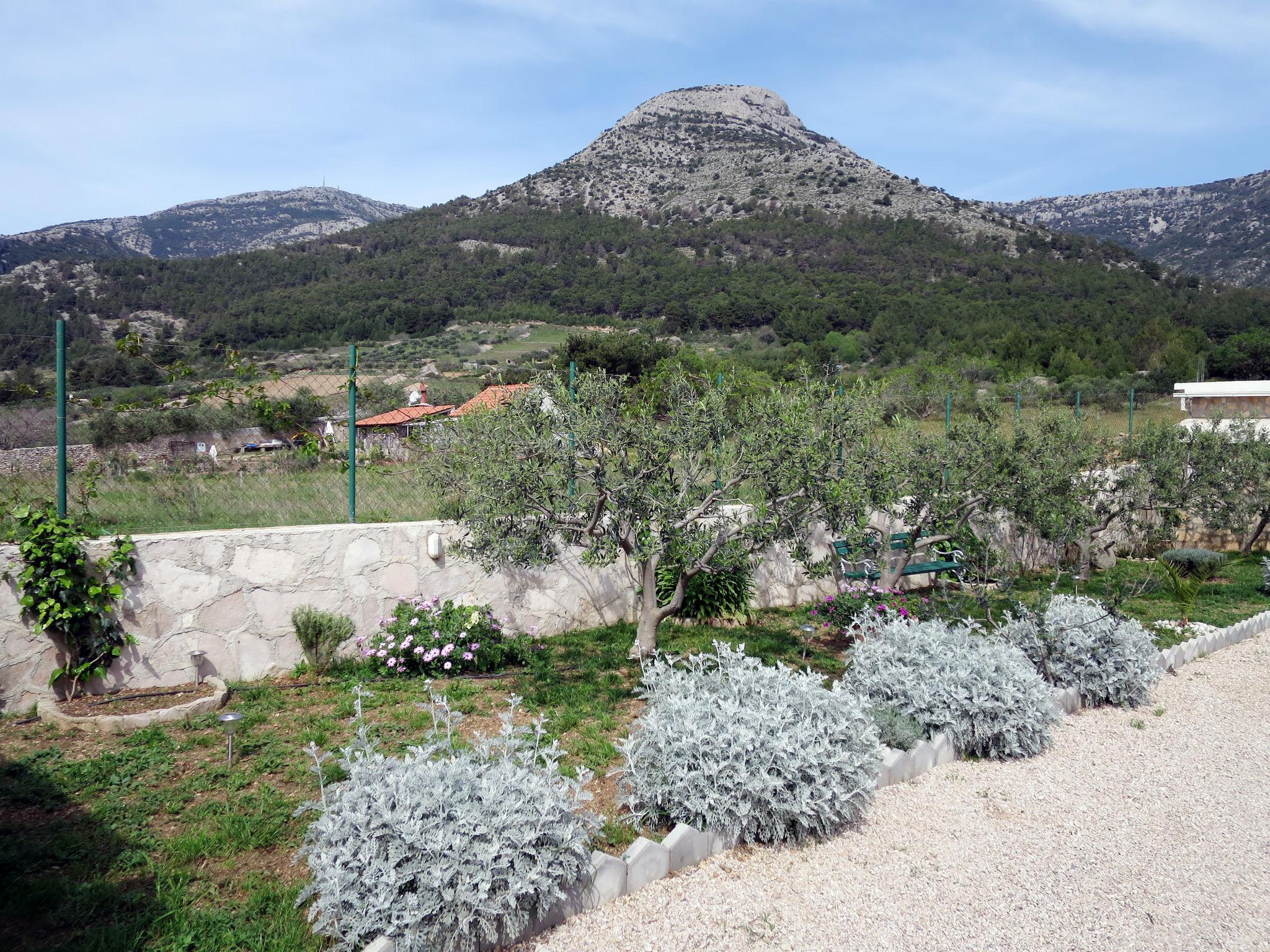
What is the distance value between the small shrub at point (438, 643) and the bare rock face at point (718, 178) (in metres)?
49.2

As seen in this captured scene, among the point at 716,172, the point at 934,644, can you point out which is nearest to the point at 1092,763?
the point at 934,644

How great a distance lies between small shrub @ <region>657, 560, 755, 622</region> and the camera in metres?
7.35

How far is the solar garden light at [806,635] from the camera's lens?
6.31m

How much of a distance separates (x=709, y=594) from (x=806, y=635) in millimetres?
976

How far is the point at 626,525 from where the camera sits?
215 inches

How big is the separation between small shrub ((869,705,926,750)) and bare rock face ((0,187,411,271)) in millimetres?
44267

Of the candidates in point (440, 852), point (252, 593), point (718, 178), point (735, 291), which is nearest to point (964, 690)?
point (440, 852)

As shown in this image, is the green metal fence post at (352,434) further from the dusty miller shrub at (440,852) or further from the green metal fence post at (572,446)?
the dusty miller shrub at (440,852)

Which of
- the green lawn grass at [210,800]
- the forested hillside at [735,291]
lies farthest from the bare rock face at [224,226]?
the green lawn grass at [210,800]

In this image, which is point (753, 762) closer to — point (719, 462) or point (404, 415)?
point (719, 462)

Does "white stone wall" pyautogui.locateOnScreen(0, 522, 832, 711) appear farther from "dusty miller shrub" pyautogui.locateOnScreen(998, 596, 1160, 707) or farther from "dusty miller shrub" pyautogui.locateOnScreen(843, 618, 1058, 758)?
"dusty miller shrub" pyautogui.locateOnScreen(998, 596, 1160, 707)

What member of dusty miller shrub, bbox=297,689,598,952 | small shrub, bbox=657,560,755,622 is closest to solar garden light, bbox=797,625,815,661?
small shrub, bbox=657,560,755,622

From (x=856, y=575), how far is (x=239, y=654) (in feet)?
19.8

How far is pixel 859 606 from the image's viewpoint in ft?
22.7
